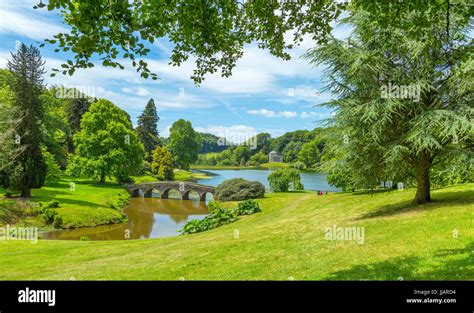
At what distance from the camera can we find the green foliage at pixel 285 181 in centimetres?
4794

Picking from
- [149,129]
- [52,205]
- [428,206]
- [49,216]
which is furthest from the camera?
[149,129]

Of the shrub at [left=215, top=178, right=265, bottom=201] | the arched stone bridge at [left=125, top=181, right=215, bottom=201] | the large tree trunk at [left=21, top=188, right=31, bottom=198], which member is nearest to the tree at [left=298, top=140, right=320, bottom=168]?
the arched stone bridge at [left=125, top=181, right=215, bottom=201]

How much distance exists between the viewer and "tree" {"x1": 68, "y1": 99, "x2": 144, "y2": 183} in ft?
163

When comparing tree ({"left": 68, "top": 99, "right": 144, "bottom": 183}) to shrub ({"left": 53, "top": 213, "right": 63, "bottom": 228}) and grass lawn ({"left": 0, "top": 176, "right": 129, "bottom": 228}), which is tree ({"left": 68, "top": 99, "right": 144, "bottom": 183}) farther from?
shrub ({"left": 53, "top": 213, "right": 63, "bottom": 228})

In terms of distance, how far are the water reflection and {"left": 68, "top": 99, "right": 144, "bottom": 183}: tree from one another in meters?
6.29

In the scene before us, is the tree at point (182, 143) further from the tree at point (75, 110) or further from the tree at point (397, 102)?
the tree at point (397, 102)

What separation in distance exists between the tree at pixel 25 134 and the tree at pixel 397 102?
30653 mm

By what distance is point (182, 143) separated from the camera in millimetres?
92125

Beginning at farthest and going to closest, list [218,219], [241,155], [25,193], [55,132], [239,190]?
1. [241,155]
2. [55,132]
3. [239,190]
4. [25,193]
5. [218,219]

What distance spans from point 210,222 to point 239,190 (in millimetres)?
17520

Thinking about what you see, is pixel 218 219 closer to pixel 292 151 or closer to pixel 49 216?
pixel 49 216

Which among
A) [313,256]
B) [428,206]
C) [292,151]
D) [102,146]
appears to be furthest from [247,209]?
[292,151]
